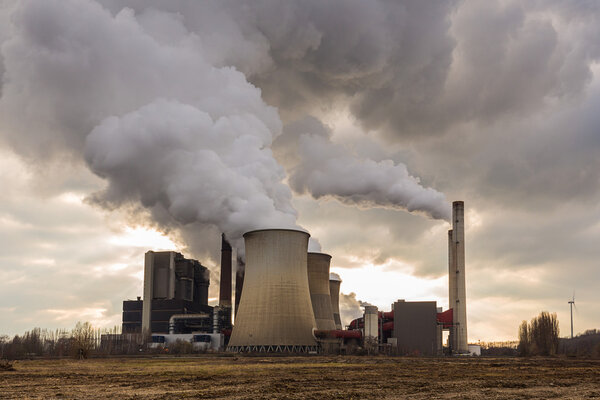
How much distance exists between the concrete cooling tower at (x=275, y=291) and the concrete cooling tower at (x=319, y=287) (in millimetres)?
7445

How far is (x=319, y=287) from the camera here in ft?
179

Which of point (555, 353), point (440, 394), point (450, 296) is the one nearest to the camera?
point (440, 394)

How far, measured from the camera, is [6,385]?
19047mm

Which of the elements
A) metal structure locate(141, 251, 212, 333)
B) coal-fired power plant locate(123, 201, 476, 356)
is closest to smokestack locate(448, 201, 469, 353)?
coal-fired power plant locate(123, 201, 476, 356)

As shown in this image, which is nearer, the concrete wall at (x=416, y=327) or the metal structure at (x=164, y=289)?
the concrete wall at (x=416, y=327)

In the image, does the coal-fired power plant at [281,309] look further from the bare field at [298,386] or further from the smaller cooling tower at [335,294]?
the bare field at [298,386]

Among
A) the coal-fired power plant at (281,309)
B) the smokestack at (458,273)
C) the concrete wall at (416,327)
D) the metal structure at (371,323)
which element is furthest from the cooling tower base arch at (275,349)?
the smokestack at (458,273)

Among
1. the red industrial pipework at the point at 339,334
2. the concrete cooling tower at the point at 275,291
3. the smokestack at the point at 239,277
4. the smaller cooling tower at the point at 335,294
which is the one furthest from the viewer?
the smaller cooling tower at the point at 335,294

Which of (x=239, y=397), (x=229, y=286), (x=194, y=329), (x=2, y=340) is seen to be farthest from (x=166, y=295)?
(x=239, y=397)

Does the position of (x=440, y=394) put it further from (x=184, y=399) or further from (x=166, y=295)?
(x=166, y=295)

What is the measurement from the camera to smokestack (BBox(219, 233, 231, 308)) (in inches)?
2530

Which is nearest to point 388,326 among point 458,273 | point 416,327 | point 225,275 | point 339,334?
point 416,327

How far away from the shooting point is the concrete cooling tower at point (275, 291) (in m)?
44.5

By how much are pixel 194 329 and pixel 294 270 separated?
3153cm
